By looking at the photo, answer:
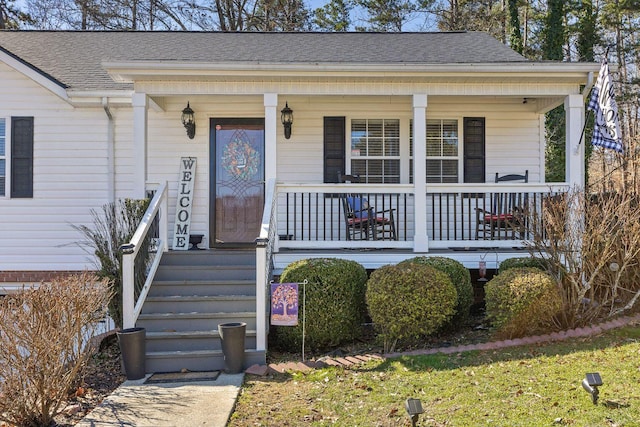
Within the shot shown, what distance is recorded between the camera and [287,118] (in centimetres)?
840

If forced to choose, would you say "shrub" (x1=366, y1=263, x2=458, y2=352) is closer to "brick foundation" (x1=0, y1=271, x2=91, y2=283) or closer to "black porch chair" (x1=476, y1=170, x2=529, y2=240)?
"black porch chair" (x1=476, y1=170, x2=529, y2=240)

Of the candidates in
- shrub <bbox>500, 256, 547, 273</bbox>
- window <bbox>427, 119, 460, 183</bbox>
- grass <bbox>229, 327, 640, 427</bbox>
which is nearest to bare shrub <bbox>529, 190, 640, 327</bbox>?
shrub <bbox>500, 256, 547, 273</bbox>

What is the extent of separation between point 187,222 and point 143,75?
2358mm

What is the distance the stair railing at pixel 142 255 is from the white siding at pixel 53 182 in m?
1.79

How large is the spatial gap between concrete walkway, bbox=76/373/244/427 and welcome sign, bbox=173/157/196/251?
3255 millimetres

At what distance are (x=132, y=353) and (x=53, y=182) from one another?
4364mm

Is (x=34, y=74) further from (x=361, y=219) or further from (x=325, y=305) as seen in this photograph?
(x=325, y=305)

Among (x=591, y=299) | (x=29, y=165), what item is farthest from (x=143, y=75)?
(x=591, y=299)

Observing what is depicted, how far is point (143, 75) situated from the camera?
7090 mm

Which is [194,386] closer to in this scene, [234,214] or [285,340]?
[285,340]

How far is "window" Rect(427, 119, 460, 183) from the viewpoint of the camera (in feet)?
28.9

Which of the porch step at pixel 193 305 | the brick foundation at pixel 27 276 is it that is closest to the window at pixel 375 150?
the porch step at pixel 193 305

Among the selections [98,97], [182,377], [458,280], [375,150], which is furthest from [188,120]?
[458,280]

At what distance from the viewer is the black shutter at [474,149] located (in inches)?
344
